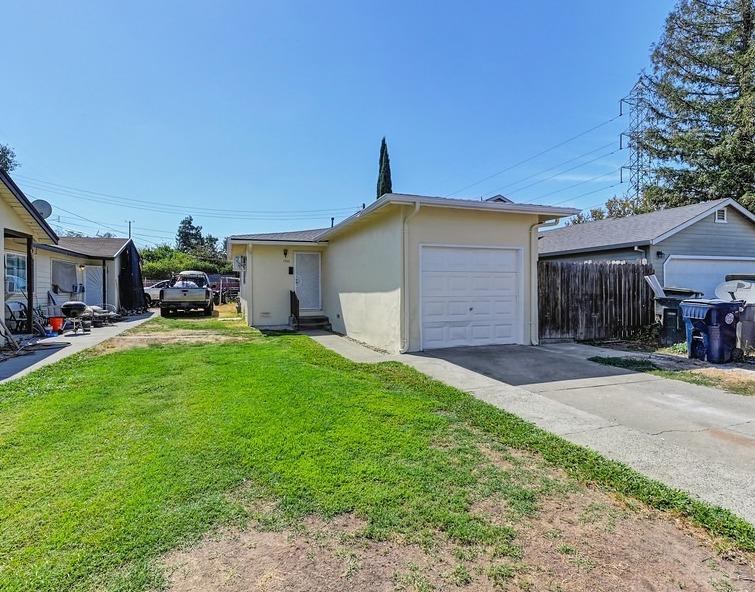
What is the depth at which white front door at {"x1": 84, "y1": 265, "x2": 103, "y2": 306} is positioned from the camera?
19000mm

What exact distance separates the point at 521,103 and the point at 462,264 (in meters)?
12.3

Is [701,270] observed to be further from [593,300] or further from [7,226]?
[7,226]

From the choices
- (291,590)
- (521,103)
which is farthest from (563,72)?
(291,590)

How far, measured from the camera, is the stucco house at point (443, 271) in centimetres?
838

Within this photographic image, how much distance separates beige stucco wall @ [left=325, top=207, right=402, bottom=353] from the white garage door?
624 mm

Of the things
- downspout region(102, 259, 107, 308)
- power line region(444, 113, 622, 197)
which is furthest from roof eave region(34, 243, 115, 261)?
power line region(444, 113, 622, 197)

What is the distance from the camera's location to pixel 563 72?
16484 millimetres

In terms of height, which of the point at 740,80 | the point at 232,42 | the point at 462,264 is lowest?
the point at 462,264

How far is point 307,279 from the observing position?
47.8 ft

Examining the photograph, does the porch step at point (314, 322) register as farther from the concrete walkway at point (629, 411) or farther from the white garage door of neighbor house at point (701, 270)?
the white garage door of neighbor house at point (701, 270)

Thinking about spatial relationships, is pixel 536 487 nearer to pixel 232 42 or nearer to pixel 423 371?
pixel 423 371

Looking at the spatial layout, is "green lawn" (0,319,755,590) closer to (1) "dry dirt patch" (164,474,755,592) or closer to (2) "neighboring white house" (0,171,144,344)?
(1) "dry dirt patch" (164,474,755,592)

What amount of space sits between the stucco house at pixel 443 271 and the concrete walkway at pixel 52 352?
6.35 m

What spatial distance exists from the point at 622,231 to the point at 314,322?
37.7 feet
